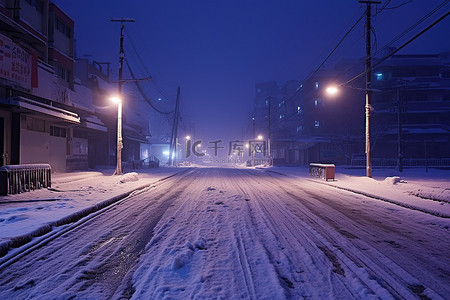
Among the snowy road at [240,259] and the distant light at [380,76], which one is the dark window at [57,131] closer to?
the snowy road at [240,259]

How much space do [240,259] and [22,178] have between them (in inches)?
406

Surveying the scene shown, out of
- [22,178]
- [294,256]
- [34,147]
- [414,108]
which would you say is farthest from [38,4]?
[414,108]

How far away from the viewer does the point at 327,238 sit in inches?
193

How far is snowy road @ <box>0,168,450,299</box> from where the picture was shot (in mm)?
2988

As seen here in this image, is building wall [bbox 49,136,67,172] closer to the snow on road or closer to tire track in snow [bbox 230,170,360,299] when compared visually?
the snow on road

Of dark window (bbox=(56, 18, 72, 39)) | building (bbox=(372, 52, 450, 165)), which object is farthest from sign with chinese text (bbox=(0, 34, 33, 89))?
building (bbox=(372, 52, 450, 165))

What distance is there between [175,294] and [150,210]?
4896 millimetres

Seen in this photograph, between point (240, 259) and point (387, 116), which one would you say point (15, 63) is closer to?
point (240, 259)

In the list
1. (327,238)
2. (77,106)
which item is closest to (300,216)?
(327,238)

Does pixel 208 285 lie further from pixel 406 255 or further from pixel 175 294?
pixel 406 255

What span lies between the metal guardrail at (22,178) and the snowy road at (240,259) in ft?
17.7

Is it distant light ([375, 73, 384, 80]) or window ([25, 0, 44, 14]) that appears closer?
window ([25, 0, 44, 14])

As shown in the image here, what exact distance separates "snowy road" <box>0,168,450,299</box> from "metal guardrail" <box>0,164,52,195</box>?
17.7 feet

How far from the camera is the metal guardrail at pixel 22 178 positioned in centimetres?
905
